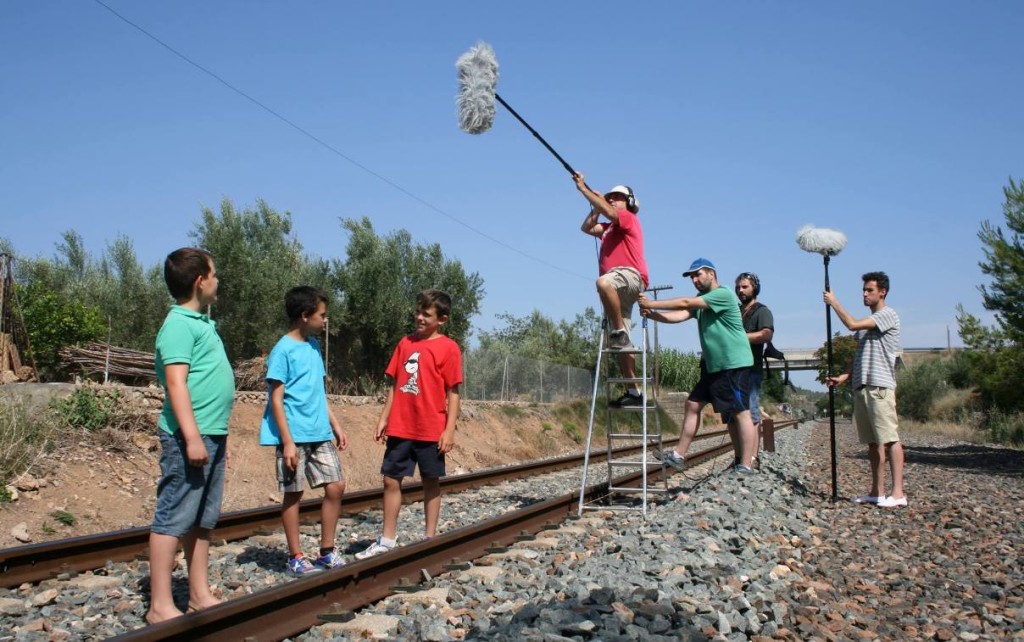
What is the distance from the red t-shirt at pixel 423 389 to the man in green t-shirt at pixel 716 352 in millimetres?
2535

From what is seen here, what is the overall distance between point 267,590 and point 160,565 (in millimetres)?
527

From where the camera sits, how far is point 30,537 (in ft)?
23.3

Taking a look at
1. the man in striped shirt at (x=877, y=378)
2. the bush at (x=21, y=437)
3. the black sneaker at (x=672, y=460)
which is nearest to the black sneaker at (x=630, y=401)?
the black sneaker at (x=672, y=460)

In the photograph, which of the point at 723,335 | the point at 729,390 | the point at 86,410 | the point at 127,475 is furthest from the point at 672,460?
the point at 86,410

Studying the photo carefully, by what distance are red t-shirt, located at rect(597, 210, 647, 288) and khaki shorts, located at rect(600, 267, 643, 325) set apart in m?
0.08

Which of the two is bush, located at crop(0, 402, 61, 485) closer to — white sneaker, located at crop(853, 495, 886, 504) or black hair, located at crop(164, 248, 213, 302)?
black hair, located at crop(164, 248, 213, 302)

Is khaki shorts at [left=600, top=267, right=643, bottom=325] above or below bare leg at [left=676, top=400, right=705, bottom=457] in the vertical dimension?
above

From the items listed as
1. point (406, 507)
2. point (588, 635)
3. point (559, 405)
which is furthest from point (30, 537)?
point (559, 405)

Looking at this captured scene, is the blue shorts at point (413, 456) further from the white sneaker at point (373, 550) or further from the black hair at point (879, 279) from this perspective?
the black hair at point (879, 279)

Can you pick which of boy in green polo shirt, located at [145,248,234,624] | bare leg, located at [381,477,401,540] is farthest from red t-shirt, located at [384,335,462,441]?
boy in green polo shirt, located at [145,248,234,624]

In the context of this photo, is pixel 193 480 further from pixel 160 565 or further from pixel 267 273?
pixel 267 273

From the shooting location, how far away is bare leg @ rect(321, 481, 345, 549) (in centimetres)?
516

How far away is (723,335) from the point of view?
7.89 metres

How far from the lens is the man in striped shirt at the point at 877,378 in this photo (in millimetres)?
7617
